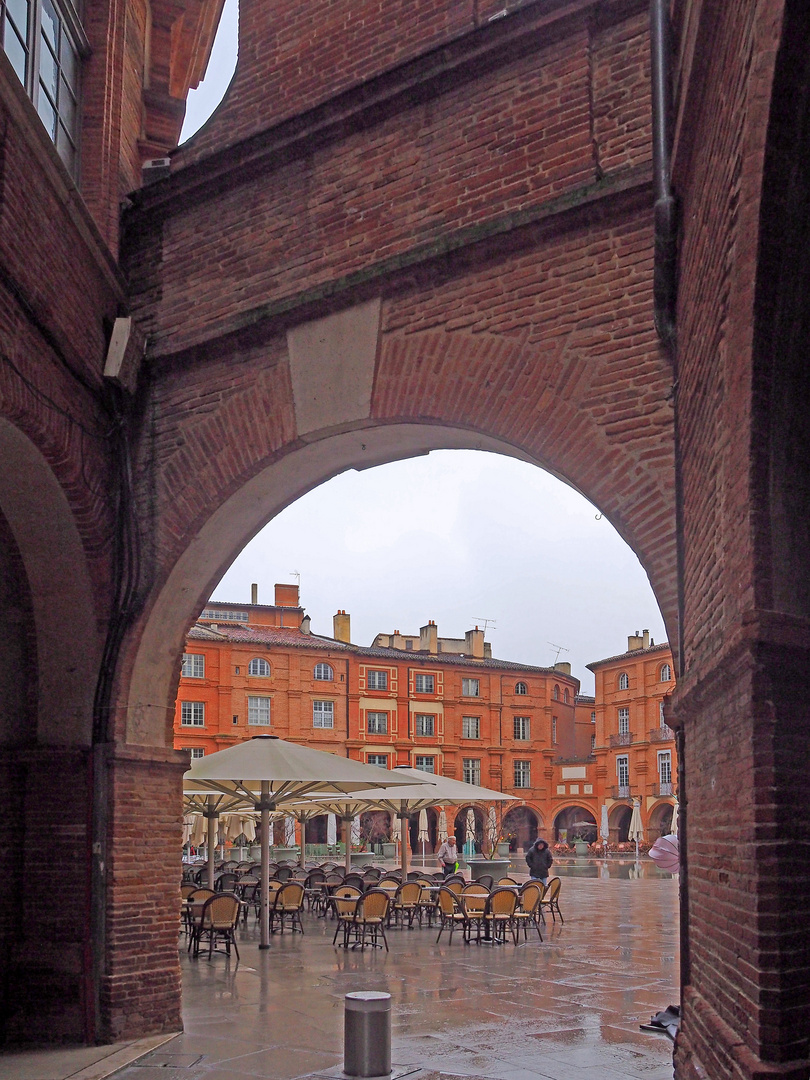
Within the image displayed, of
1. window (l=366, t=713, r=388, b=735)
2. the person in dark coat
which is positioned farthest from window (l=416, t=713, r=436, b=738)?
the person in dark coat

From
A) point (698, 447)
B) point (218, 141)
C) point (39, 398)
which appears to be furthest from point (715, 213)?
point (218, 141)

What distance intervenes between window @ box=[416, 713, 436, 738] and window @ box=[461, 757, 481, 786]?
91.9 inches

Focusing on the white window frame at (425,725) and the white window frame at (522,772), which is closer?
the white window frame at (425,725)

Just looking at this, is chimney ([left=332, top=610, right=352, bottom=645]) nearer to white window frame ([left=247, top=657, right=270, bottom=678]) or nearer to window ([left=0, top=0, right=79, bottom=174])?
white window frame ([left=247, top=657, right=270, bottom=678])

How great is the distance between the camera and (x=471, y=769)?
192ft

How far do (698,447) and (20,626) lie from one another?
6314 millimetres

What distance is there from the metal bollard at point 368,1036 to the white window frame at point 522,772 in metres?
53.5

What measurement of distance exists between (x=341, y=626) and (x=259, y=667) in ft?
26.1

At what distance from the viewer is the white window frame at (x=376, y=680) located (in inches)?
2207

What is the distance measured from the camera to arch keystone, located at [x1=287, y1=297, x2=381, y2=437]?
8.30 metres

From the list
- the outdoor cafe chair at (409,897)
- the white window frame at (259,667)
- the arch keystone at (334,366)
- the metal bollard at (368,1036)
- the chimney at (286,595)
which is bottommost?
the outdoor cafe chair at (409,897)

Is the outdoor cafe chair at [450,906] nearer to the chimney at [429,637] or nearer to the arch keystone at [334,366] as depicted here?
the arch keystone at [334,366]

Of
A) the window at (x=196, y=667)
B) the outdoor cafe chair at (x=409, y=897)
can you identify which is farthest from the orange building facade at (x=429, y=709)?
the outdoor cafe chair at (x=409, y=897)

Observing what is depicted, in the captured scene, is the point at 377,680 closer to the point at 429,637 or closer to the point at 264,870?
the point at 429,637
